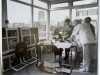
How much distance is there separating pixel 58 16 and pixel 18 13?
1.37 ft

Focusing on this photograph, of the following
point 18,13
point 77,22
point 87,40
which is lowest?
point 87,40

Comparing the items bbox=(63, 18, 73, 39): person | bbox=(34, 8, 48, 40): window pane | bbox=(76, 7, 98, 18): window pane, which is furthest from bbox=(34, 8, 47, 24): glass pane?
bbox=(76, 7, 98, 18): window pane

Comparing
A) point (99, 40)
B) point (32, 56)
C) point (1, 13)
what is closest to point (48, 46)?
point (32, 56)

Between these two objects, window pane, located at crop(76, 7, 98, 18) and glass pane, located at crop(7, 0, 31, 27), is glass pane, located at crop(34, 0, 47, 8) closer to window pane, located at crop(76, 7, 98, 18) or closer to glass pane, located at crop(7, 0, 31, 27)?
glass pane, located at crop(7, 0, 31, 27)

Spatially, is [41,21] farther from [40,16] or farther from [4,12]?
[4,12]

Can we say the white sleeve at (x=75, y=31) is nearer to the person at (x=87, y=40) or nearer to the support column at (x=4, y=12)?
the person at (x=87, y=40)

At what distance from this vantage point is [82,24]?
3.60 feet

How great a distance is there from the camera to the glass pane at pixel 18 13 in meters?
1.28

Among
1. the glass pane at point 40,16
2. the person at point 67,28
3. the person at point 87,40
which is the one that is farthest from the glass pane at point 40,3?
the person at point 87,40

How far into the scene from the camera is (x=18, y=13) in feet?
4.33

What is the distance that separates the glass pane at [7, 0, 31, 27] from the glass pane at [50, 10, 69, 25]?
231 mm

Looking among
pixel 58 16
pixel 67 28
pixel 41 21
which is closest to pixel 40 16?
pixel 41 21

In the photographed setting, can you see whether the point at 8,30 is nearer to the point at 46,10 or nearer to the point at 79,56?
the point at 46,10

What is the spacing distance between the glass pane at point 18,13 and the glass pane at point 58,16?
9.1 inches
